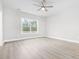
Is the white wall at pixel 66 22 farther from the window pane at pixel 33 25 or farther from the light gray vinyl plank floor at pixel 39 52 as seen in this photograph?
the light gray vinyl plank floor at pixel 39 52

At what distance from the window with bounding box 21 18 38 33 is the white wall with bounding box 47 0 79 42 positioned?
1.71 meters

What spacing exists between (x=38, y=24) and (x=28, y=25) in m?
1.32

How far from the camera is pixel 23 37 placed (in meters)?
7.62

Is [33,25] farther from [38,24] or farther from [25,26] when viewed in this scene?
[25,26]

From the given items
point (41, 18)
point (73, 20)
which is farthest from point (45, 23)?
point (73, 20)

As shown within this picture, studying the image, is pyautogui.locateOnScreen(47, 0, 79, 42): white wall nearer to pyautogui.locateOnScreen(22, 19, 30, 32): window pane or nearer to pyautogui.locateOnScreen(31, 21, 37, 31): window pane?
pyautogui.locateOnScreen(31, 21, 37, 31): window pane

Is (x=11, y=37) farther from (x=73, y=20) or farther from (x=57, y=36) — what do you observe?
(x=73, y=20)

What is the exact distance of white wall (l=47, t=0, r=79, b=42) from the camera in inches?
235

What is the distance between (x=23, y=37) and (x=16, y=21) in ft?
5.24

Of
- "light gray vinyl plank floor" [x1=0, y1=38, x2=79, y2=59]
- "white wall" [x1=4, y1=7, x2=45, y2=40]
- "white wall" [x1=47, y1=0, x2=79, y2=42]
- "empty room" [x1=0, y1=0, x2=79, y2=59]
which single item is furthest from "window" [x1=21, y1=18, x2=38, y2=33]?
"light gray vinyl plank floor" [x1=0, y1=38, x2=79, y2=59]

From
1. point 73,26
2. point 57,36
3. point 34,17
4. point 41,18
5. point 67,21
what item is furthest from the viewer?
point 41,18

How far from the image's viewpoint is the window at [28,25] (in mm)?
7707

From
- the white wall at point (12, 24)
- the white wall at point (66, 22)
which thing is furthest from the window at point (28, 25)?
the white wall at point (66, 22)

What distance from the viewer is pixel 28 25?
26.6ft
